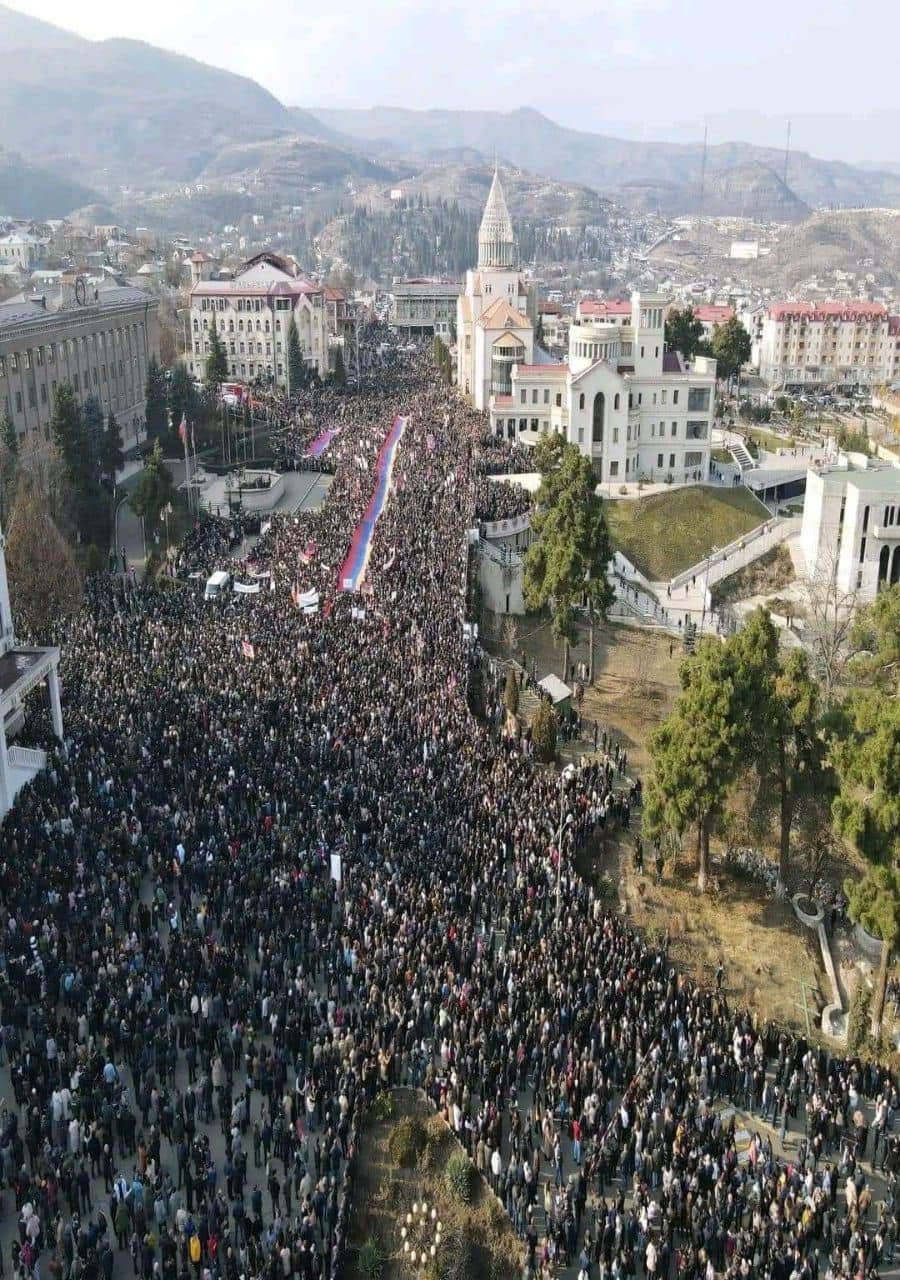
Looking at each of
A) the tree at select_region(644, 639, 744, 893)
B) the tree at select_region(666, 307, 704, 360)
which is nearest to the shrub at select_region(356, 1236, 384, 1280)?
the tree at select_region(644, 639, 744, 893)

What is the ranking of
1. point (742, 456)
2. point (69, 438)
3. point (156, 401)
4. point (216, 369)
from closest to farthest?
point (69, 438), point (156, 401), point (742, 456), point (216, 369)

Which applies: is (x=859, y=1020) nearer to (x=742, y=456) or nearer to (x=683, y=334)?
(x=742, y=456)

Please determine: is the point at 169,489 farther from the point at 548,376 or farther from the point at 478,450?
the point at 548,376

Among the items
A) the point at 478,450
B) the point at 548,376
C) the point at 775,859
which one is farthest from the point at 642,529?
the point at 775,859

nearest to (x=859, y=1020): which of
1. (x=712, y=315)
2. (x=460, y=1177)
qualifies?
(x=460, y=1177)

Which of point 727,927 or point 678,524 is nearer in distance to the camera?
point 727,927
